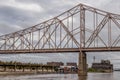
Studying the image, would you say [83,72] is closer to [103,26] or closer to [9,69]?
[103,26]

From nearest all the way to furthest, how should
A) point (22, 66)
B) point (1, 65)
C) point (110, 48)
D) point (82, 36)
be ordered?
point (110, 48) < point (82, 36) < point (1, 65) < point (22, 66)

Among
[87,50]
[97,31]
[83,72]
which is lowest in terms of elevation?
[83,72]

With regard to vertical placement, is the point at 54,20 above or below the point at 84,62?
above

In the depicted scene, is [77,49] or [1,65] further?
[1,65]

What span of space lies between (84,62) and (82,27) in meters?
14.1

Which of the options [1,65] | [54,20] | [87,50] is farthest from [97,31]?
[1,65]

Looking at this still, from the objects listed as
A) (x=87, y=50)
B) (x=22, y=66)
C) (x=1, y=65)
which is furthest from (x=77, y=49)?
(x=22, y=66)

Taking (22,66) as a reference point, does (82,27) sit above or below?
above

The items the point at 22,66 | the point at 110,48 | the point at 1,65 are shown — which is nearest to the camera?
the point at 110,48

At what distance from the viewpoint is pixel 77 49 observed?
370 ft

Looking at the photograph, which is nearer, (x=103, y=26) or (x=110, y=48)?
(x=110, y=48)

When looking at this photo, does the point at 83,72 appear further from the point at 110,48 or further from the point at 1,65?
the point at 1,65

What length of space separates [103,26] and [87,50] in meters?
12.4

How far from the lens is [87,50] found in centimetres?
11031
